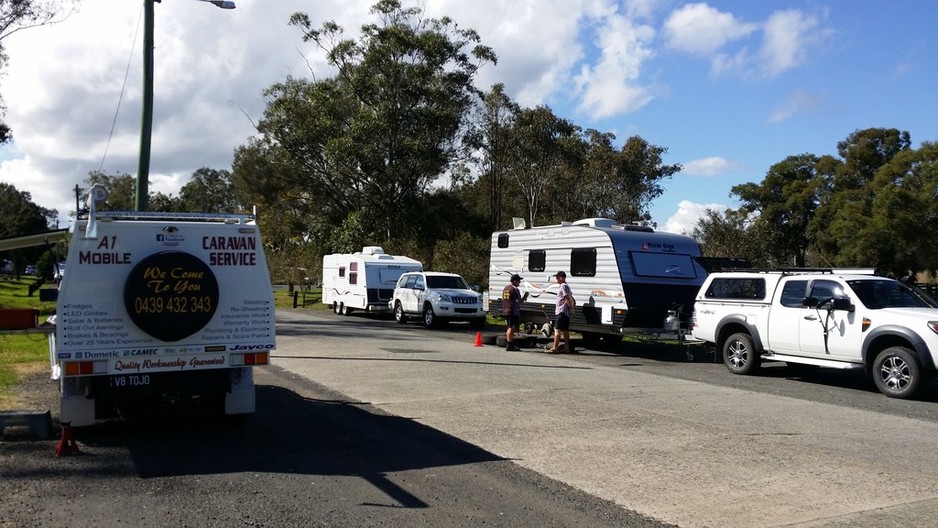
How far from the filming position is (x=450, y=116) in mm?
39531

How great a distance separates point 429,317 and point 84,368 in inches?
699

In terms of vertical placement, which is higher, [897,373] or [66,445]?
[897,373]

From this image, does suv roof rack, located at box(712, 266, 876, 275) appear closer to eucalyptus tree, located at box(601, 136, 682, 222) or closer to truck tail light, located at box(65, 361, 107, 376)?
truck tail light, located at box(65, 361, 107, 376)

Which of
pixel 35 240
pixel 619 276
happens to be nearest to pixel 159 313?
pixel 35 240

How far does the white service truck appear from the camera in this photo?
7406 millimetres

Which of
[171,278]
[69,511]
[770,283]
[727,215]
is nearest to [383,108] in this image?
[727,215]

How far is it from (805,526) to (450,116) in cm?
3544

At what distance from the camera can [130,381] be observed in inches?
298

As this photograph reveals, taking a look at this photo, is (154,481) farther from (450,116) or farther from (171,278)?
(450,116)

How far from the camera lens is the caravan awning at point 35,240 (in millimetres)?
8719

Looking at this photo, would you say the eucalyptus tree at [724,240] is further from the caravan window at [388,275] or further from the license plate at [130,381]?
the license plate at [130,381]

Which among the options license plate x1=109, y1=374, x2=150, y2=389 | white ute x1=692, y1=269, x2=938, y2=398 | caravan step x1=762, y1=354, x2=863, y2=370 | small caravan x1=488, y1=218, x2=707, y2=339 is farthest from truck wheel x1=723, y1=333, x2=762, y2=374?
license plate x1=109, y1=374, x2=150, y2=389

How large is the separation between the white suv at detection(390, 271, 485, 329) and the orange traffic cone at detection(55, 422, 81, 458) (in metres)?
17.4

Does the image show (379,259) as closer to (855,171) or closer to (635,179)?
(635,179)
